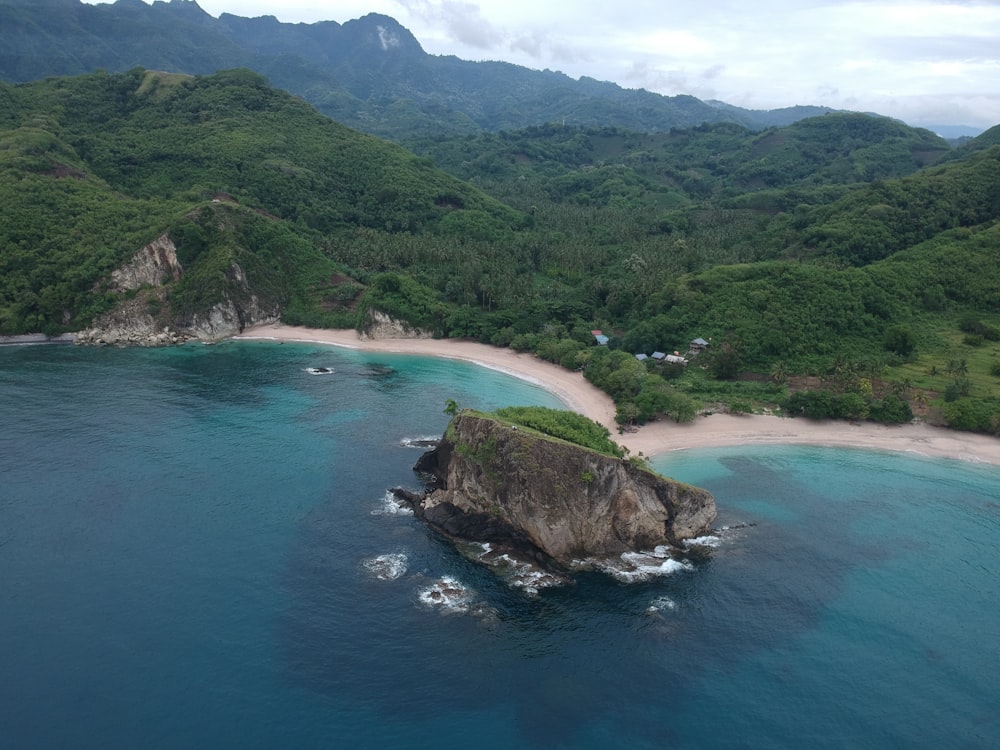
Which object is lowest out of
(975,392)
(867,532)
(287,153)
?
(867,532)

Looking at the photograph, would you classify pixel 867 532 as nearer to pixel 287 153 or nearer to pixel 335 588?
pixel 335 588

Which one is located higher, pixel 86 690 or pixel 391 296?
pixel 391 296

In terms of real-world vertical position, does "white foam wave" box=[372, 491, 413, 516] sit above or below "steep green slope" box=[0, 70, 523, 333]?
below

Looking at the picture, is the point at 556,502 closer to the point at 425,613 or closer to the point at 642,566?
the point at 642,566

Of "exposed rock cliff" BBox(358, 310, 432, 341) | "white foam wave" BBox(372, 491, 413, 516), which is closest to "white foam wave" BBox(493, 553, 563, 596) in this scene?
"white foam wave" BBox(372, 491, 413, 516)

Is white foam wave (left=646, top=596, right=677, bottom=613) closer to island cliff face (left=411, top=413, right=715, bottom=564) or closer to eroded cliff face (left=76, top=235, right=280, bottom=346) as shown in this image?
island cliff face (left=411, top=413, right=715, bottom=564)

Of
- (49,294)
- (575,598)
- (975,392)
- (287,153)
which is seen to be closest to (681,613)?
(575,598)

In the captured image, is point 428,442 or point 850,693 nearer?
point 850,693
